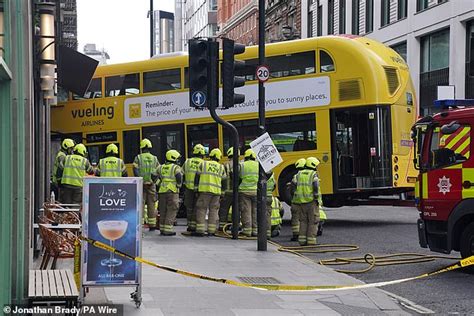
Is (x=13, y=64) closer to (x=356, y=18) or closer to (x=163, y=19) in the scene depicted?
(x=356, y=18)

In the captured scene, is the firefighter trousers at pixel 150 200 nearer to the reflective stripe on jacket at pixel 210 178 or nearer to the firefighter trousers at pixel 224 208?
the firefighter trousers at pixel 224 208

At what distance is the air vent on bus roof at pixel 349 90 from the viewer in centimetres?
1806

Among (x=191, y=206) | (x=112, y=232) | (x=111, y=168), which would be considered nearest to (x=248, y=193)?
(x=191, y=206)

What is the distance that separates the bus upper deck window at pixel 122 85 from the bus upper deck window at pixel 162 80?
34 centimetres

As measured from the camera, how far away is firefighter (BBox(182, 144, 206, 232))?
1552 centimetres

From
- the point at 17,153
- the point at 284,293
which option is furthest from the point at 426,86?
the point at 17,153

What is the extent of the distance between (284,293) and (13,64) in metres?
4.47

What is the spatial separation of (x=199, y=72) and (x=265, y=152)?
75.0 inches

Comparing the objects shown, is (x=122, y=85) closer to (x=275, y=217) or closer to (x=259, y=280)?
(x=275, y=217)

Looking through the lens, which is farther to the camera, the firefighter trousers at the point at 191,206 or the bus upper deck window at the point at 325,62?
the bus upper deck window at the point at 325,62

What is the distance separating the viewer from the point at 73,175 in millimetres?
15320

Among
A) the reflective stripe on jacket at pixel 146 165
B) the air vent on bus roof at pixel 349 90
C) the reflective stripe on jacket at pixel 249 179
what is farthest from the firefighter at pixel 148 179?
the air vent on bus roof at pixel 349 90

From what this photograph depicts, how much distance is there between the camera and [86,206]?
750 cm

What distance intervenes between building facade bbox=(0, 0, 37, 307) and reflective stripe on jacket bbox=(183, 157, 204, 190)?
9.04m
